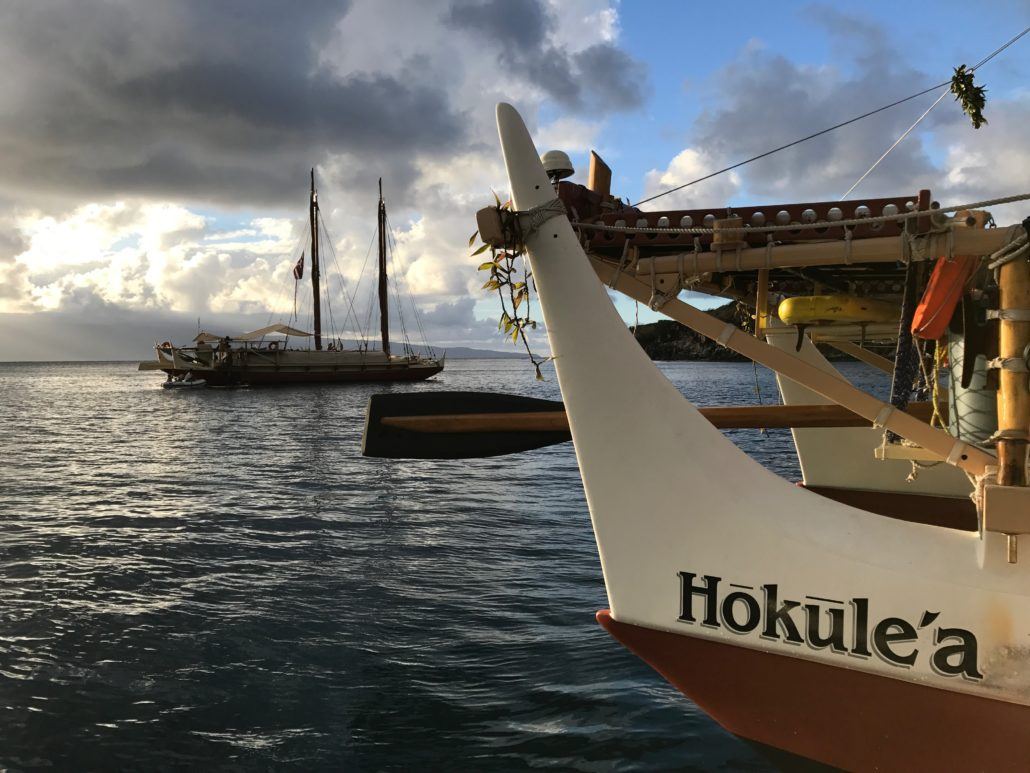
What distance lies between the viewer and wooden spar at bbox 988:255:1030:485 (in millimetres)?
3615

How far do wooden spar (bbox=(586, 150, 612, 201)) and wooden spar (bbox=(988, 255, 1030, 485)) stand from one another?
237 cm

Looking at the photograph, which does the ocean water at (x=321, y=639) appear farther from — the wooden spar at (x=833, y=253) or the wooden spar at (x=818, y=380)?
the wooden spar at (x=833, y=253)

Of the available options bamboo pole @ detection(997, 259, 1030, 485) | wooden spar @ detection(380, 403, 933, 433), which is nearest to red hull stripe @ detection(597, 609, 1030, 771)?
bamboo pole @ detection(997, 259, 1030, 485)

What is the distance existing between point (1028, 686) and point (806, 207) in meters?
2.80

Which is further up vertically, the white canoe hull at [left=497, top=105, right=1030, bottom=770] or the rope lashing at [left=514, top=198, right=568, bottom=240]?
the rope lashing at [left=514, top=198, right=568, bottom=240]

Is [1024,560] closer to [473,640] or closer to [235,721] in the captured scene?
[473,640]

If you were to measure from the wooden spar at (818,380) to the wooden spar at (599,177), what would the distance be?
0.54 m

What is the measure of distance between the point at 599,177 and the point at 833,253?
1617mm

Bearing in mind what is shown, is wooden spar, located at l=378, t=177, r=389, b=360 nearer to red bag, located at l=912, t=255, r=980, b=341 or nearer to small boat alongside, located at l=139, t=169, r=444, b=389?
small boat alongside, located at l=139, t=169, r=444, b=389

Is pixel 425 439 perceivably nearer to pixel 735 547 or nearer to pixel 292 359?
pixel 735 547

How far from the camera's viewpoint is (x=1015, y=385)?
11.9 ft

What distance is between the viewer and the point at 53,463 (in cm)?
2045

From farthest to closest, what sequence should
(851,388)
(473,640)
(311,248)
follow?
(311,248)
(473,640)
(851,388)

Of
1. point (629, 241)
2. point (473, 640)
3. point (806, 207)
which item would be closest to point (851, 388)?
point (806, 207)
